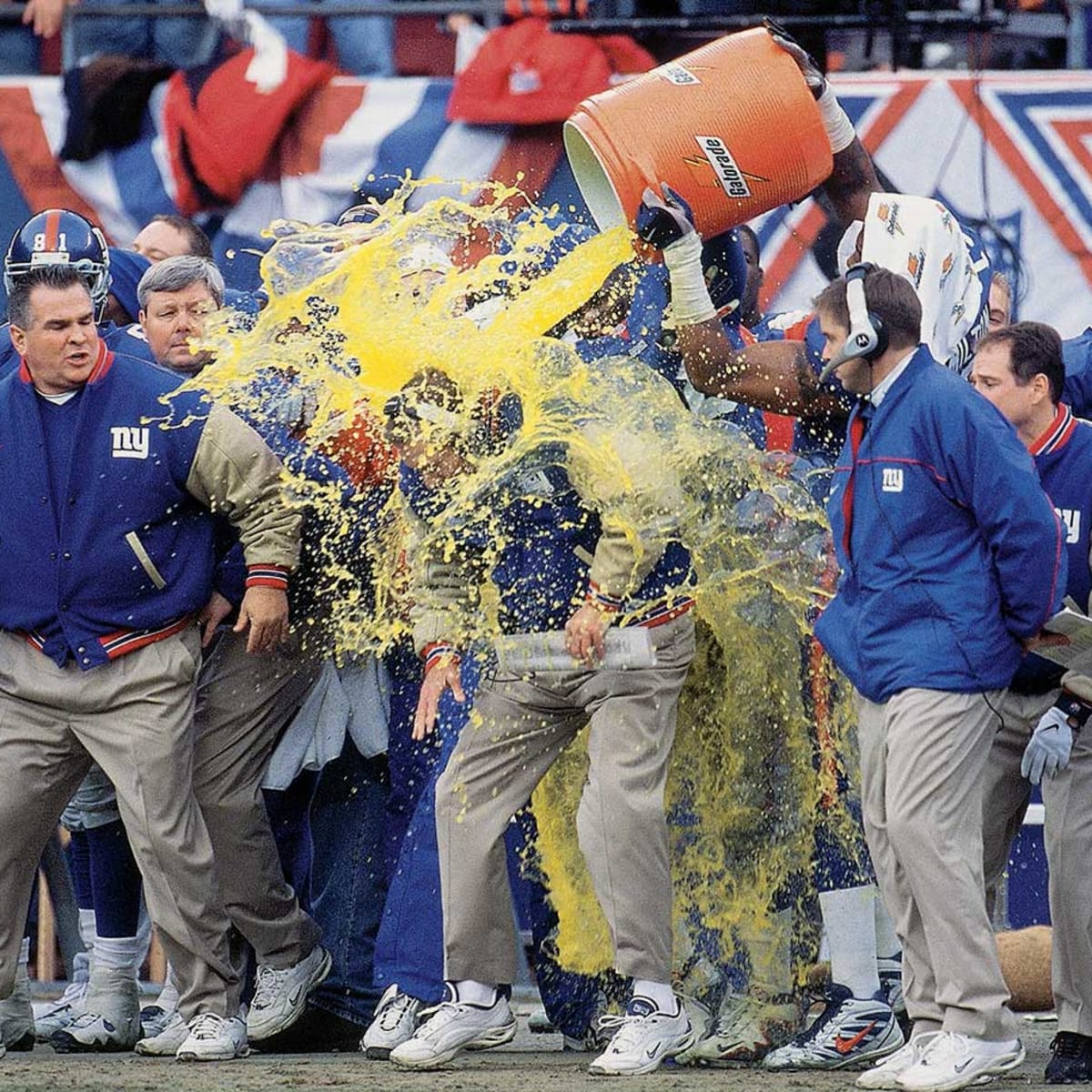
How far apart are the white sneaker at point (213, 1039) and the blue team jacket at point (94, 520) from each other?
902 mm

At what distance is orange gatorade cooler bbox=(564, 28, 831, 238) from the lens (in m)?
5.12

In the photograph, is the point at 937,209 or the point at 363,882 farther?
the point at 363,882

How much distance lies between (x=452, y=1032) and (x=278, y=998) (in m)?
0.71

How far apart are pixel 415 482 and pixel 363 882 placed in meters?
1.22

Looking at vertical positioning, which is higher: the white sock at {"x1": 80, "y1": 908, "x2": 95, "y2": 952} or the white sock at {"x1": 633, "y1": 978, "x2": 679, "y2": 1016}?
the white sock at {"x1": 80, "y1": 908, "x2": 95, "y2": 952}

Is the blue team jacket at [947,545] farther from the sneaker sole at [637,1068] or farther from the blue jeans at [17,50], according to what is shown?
the blue jeans at [17,50]

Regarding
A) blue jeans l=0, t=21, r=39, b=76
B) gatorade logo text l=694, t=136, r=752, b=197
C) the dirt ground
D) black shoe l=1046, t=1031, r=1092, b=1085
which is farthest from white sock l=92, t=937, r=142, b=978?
blue jeans l=0, t=21, r=39, b=76

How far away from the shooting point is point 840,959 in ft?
17.8

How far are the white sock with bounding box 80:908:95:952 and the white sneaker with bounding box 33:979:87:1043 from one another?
0.12m

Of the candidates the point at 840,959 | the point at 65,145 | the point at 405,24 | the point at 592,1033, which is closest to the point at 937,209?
the point at 840,959

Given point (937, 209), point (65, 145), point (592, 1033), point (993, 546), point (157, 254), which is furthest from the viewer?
point (65, 145)

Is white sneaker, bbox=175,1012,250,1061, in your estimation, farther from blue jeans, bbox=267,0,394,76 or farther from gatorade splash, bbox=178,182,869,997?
blue jeans, bbox=267,0,394,76

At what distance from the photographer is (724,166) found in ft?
16.9

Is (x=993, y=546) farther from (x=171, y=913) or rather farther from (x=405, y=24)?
(x=405, y=24)
